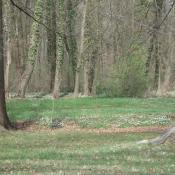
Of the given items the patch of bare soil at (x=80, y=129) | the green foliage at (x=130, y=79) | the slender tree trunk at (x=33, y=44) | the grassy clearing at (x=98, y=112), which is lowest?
the patch of bare soil at (x=80, y=129)

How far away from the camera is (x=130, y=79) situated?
120 ft

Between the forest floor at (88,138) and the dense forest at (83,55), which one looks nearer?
the forest floor at (88,138)

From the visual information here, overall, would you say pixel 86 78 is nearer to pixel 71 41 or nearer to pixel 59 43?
pixel 59 43

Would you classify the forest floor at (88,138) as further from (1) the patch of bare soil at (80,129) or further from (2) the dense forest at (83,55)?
(2) the dense forest at (83,55)

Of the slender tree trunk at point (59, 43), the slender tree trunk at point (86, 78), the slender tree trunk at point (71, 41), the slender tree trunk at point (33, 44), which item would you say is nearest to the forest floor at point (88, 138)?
the slender tree trunk at point (33, 44)

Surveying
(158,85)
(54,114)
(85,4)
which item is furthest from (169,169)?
(158,85)

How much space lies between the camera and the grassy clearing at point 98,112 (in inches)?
936

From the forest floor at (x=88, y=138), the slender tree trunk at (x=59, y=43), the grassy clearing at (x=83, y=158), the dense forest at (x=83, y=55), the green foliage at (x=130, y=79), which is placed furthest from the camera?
the slender tree trunk at (x=59, y=43)

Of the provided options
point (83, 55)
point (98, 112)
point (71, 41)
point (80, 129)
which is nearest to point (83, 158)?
point (80, 129)

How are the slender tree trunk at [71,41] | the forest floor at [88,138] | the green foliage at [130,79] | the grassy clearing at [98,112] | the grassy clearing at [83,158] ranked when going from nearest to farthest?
the grassy clearing at [83,158], the forest floor at [88,138], the grassy clearing at [98,112], the green foliage at [130,79], the slender tree trunk at [71,41]

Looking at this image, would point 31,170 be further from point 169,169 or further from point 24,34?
point 24,34

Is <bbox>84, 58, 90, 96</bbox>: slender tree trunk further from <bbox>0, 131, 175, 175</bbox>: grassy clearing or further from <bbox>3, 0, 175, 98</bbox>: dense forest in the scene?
<bbox>0, 131, 175, 175</bbox>: grassy clearing

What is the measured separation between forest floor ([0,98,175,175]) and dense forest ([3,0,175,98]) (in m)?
3.56

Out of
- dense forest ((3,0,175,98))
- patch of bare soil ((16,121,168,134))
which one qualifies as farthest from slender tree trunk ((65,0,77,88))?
patch of bare soil ((16,121,168,134))
